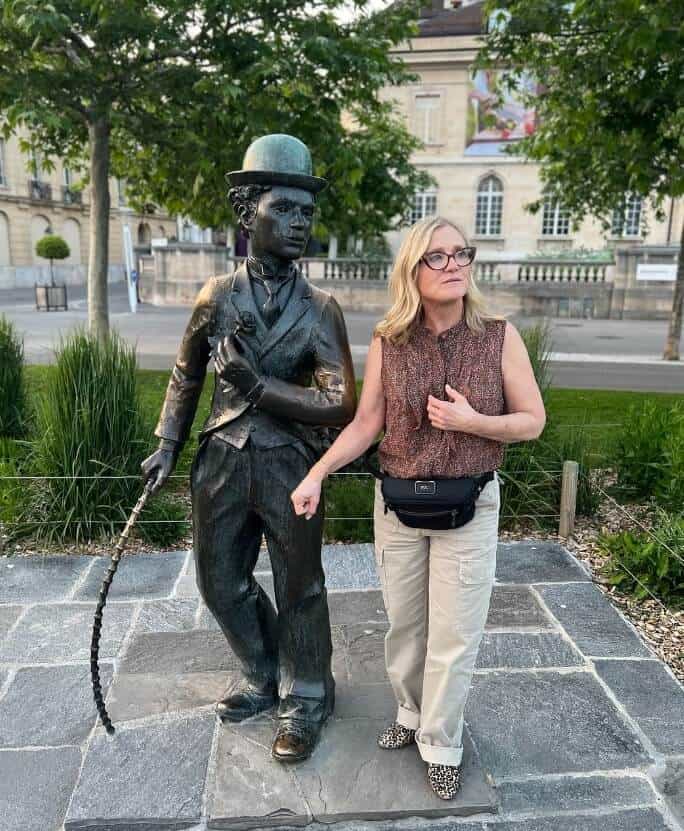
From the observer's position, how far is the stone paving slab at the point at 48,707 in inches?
117

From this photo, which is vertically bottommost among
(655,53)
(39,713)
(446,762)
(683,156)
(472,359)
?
(39,713)

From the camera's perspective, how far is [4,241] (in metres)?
37.9

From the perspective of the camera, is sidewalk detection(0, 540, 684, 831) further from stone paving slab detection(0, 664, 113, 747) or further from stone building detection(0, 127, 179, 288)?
stone building detection(0, 127, 179, 288)

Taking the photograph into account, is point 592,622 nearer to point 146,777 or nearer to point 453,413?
point 453,413

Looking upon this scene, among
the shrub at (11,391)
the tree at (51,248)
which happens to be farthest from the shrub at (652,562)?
the tree at (51,248)

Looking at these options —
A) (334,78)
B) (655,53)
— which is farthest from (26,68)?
(655,53)

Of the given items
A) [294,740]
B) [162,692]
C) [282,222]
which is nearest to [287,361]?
[282,222]

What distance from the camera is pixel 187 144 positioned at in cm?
860

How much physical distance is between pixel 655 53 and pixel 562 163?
5.32 m

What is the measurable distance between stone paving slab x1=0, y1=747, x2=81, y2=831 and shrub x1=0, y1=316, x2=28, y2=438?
4128 millimetres

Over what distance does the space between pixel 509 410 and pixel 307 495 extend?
74 cm

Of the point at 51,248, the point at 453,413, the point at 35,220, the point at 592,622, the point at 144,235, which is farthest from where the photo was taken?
the point at 144,235

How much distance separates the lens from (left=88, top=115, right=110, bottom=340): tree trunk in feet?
31.3

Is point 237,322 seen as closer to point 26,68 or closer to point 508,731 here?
point 508,731
